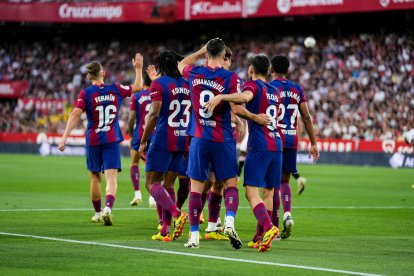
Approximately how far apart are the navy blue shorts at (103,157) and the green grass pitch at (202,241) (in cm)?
94

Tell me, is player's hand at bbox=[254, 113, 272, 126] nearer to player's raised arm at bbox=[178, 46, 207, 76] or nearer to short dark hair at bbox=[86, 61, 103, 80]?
player's raised arm at bbox=[178, 46, 207, 76]

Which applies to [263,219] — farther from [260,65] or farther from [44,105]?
[44,105]

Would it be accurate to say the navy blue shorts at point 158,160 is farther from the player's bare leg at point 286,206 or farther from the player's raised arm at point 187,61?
the player's bare leg at point 286,206

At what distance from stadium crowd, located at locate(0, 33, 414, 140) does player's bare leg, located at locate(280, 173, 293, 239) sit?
86.8 feet

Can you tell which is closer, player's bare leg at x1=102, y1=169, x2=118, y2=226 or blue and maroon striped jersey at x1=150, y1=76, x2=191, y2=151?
blue and maroon striped jersey at x1=150, y1=76, x2=191, y2=151

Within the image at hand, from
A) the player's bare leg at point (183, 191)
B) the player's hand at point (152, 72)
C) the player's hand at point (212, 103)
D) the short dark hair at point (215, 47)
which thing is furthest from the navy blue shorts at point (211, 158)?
the player's bare leg at point (183, 191)

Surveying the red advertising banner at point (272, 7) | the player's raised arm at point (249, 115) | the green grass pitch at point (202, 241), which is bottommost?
the green grass pitch at point (202, 241)

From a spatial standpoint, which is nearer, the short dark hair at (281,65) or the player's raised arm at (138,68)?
the short dark hair at (281,65)

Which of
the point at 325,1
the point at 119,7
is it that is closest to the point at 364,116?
the point at 325,1

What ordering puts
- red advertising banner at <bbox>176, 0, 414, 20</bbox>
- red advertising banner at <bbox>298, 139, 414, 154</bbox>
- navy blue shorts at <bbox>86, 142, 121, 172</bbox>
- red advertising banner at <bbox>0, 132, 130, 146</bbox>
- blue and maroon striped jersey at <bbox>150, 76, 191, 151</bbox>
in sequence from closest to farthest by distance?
blue and maroon striped jersey at <bbox>150, 76, 191, 151</bbox>, navy blue shorts at <bbox>86, 142, 121, 172</bbox>, red advertising banner at <bbox>298, 139, 414, 154</bbox>, red advertising banner at <bbox>176, 0, 414, 20</bbox>, red advertising banner at <bbox>0, 132, 130, 146</bbox>

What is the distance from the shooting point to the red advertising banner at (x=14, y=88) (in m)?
59.4

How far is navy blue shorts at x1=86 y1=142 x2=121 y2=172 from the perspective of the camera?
15.4m

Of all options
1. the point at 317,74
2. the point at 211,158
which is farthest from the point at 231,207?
the point at 317,74

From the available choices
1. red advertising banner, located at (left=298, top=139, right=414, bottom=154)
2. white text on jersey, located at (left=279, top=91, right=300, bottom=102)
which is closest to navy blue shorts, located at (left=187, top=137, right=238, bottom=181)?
white text on jersey, located at (left=279, top=91, right=300, bottom=102)
